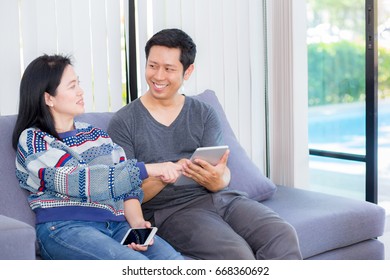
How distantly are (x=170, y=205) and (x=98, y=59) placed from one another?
2.98ft

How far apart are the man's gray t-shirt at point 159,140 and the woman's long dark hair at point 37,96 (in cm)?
36

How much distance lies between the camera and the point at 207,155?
Result: 7.75ft

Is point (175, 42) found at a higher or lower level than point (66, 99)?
higher

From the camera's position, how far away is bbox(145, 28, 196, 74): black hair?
258 centimetres

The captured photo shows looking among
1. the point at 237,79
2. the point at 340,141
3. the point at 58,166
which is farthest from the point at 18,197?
the point at 340,141

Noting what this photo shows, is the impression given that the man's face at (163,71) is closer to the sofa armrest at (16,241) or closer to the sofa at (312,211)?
the sofa at (312,211)

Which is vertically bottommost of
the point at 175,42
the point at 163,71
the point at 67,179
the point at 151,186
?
the point at 151,186

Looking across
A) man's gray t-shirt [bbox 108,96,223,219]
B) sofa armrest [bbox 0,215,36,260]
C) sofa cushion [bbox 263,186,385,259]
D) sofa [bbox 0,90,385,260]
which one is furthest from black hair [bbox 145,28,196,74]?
sofa armrest [bbox 0,215,36,260]

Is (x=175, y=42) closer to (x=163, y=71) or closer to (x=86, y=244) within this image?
(x=163, y=71)

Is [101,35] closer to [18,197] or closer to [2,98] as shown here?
[2,98]

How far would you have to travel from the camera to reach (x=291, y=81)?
3.72 m

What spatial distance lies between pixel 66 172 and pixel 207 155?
1.79 feet

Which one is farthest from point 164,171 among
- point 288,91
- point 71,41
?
point 288,91

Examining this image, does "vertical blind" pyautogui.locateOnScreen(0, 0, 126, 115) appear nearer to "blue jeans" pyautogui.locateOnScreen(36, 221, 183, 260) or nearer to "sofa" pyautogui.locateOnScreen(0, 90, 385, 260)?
"sofa" pyautogui.locateOnScreen(0, 90, 385, 260)
